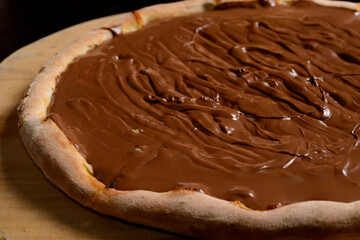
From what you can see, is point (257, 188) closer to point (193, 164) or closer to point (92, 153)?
point (193, 164)

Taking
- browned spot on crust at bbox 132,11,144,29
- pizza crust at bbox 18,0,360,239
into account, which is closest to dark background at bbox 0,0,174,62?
browned spot on crust at bbox 132,11,144,29

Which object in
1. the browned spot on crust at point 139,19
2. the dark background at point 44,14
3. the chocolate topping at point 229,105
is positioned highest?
the browned spot on crust at point 139,19

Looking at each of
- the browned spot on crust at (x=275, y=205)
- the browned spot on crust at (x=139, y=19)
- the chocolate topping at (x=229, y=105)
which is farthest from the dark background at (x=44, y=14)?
the browned spot on crust at (x=275, y=205)

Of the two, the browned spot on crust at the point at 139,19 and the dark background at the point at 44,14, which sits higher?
the browned spot on crust at the point at 139,19

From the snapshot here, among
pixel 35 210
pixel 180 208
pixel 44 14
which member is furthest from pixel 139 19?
pixel 44 14

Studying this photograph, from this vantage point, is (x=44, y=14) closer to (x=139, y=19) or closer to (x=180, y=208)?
(x=139, y=19)

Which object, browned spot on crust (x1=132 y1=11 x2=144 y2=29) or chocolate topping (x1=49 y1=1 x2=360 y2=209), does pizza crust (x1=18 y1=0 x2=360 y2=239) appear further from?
browned spot on crust (x1=132 y1=11 x2=144 y2=29)

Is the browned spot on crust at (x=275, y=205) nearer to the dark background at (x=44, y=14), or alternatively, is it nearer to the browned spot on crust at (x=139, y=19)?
the browned spot on crust at (x=139, y=19)

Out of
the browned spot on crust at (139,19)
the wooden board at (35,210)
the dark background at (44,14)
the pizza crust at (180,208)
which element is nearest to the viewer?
the pizza crust at (180,208)
